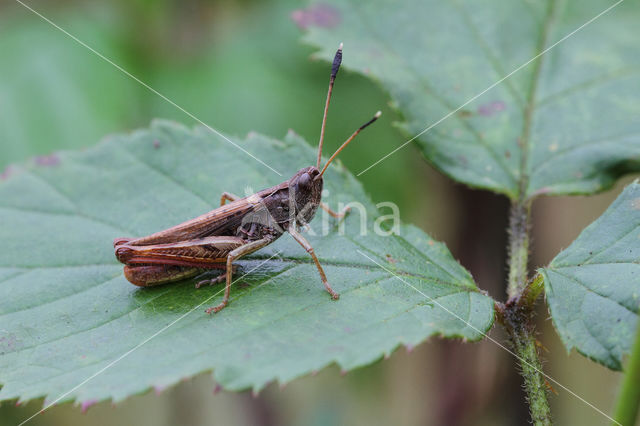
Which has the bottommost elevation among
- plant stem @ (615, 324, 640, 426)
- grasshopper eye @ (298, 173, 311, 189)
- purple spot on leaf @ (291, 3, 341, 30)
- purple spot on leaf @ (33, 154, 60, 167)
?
plant stem @ (615, 324, 640, 426)

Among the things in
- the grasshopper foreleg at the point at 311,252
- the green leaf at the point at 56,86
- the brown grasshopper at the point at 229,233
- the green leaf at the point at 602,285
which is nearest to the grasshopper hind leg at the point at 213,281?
the brown grasshopper at the point at 229,233

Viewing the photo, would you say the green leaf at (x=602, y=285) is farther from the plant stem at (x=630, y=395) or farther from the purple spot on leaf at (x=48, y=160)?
the purple spot on leaf at (x=48, y=160)

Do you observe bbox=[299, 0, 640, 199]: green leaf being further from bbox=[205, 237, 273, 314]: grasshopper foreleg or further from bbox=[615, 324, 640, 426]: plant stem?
bbox=[615, 324, 640, 426]: plant stem

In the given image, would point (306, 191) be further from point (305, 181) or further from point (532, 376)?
point (532, 376)

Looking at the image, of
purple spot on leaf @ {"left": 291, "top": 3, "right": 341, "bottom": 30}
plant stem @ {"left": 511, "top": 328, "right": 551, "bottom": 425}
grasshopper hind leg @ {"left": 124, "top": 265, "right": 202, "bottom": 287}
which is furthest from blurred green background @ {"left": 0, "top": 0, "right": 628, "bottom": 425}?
plant stem @ {"left": 511, "top": 328, "right": 551, "bottom": 425}

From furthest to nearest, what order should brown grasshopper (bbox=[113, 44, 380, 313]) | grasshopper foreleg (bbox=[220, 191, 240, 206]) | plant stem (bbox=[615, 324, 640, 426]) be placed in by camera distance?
grasshopper foreleg (bbox=[220, 191, 240, 206]), brown grasshopper (bbox=[113, 44, 380, 313]), plant stem (bbox=[615, 324, 640, 426])

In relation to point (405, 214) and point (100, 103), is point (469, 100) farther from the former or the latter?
point (100, 103)
